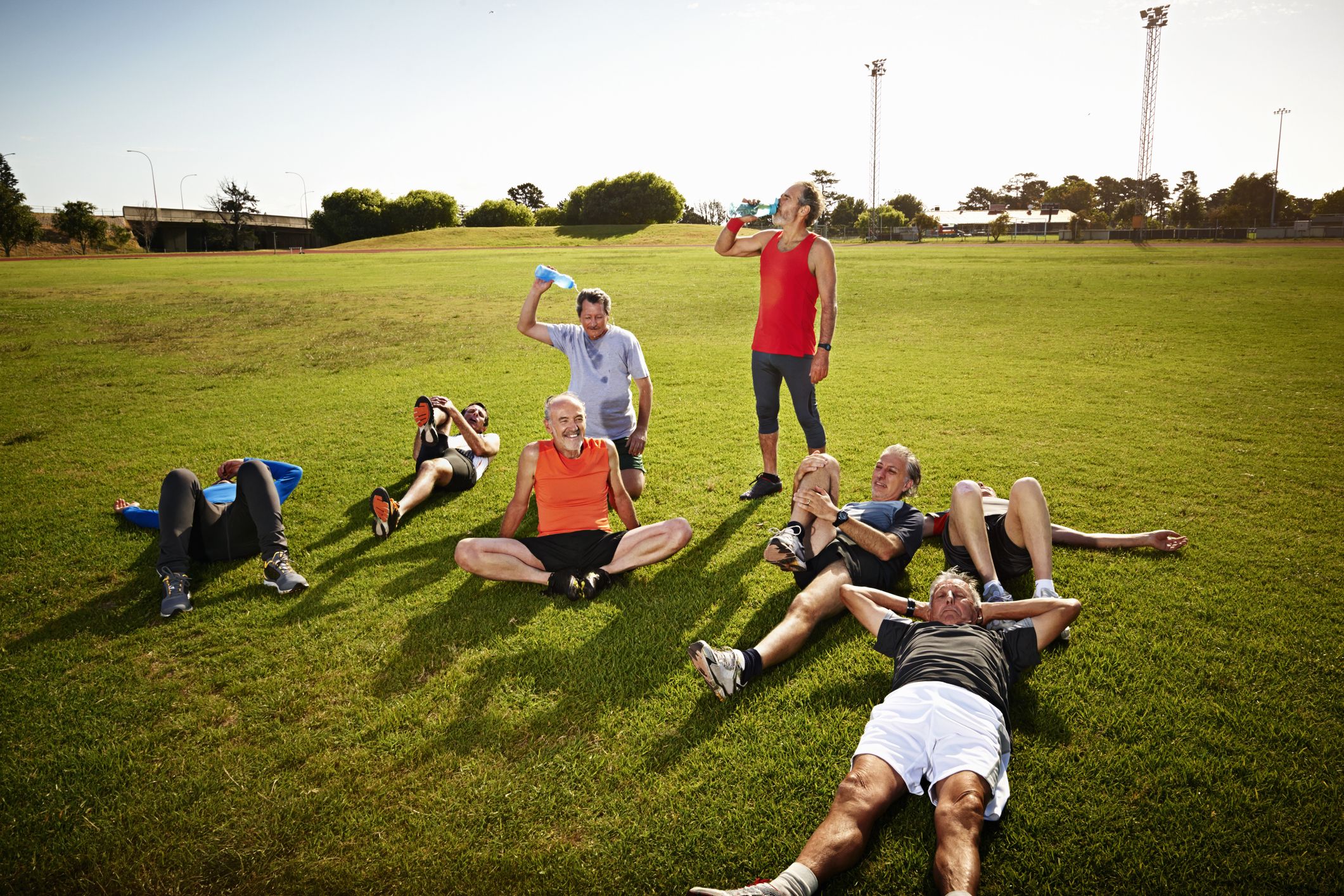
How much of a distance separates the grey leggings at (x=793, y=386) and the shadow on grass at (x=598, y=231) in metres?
57.2

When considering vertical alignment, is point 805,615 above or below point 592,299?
below

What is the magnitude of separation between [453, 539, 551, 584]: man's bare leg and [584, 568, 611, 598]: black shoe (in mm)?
292

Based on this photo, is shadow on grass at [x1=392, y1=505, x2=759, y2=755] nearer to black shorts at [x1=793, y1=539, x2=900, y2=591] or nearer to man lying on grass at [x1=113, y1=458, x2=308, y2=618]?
black shorts at [x1=793, y1=539, x2=900, y2=591]

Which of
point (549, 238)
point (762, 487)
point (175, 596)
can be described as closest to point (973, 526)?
point (762, 487)

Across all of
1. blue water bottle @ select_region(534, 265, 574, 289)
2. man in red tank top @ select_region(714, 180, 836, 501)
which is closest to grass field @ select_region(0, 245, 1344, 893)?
man in red tank top @ select_region(714, 180, 836, 501)

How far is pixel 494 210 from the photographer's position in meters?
79.4

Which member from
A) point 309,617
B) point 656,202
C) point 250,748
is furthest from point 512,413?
point 656,202

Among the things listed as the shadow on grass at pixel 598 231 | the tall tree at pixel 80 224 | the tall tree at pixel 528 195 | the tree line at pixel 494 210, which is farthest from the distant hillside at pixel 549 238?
the tall tree at pixel 528 195

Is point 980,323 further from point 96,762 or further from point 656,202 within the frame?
point 656,202

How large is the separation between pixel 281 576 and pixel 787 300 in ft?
15.6

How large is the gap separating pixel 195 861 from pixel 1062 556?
556cm

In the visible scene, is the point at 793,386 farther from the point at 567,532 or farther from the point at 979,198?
the point at 979,198

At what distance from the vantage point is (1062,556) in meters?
5.18

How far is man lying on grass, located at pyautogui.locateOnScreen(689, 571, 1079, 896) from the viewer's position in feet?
8.60
